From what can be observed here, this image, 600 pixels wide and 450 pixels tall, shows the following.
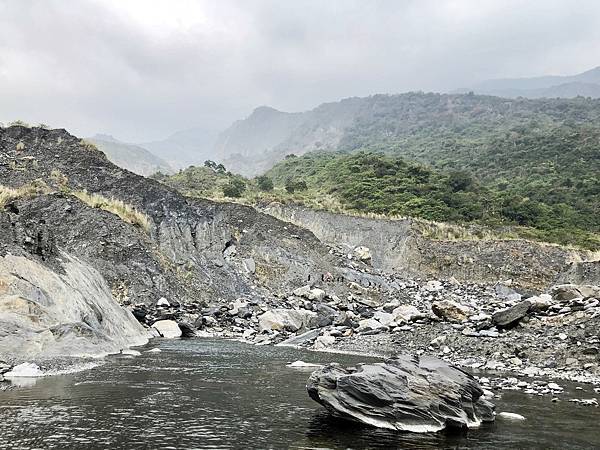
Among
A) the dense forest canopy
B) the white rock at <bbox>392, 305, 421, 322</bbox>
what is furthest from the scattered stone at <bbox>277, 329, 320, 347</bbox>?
the dense forest canopy

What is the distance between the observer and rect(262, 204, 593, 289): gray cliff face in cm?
4941

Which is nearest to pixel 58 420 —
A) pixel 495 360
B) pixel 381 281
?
pixel 495 360

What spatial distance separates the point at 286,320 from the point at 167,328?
615cm

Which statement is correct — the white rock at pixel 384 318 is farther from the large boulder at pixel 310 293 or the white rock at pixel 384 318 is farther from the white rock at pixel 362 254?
the white rock at pixel 362 254

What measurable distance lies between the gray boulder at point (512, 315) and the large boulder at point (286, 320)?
10128 mm

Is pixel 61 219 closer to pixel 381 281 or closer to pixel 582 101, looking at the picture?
pixel 381 281

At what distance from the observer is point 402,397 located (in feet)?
33.1

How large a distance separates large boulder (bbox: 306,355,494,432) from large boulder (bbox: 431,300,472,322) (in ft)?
41.9

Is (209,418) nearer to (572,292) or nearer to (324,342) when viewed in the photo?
(324,342)

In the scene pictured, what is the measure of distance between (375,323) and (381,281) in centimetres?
1896

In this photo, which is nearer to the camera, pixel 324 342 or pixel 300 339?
pixel 324 342

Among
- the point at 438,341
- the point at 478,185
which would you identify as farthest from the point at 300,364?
the point at 478,185

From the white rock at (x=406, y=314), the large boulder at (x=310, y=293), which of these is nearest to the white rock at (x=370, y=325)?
the white rock at (x=406, y=314)

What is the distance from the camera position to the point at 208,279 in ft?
124
